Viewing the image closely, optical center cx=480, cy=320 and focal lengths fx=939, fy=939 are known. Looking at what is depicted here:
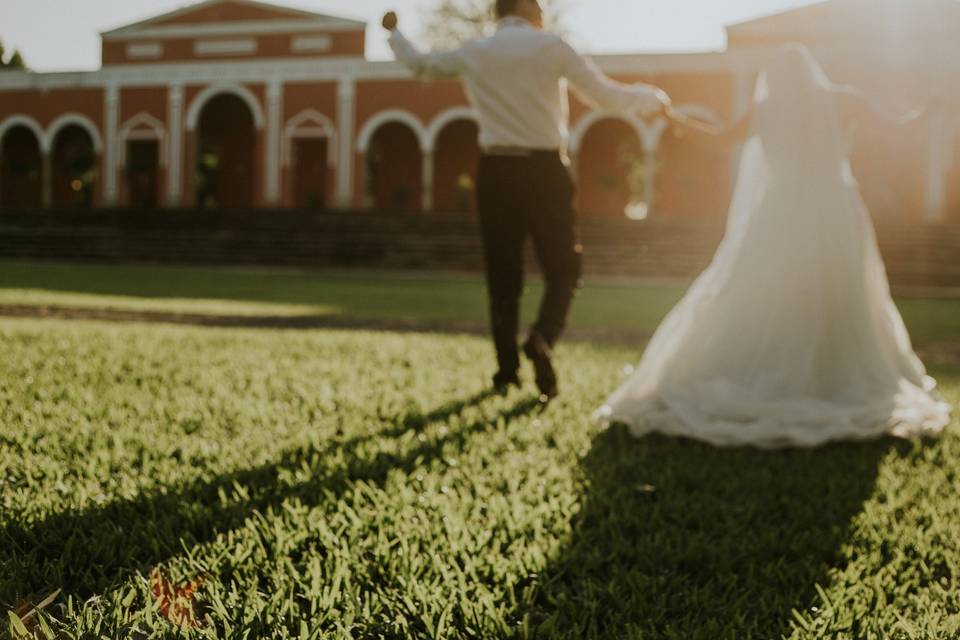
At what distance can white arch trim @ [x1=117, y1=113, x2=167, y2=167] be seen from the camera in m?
30.7

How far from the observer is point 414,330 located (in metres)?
7.91

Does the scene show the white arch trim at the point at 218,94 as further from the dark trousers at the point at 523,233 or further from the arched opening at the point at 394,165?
the dark trousers at the point at 523,233

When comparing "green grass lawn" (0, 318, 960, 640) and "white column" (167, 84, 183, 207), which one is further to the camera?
"white column" (167, 84, 183, 207)

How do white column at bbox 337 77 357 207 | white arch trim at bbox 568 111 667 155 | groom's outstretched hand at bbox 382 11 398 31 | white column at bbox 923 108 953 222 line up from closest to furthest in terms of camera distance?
groom's outstretched hand at bbox 382 11 398 31, white column at bbox 923 108 953 222, white arch trim at bbox 568 111 667 155, white column at bbox 337 77 357 207

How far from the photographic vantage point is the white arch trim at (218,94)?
29734mm

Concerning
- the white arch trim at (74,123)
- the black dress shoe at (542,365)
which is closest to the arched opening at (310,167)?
the white arch trim at (74,123)

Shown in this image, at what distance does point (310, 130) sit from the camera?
1158 inches

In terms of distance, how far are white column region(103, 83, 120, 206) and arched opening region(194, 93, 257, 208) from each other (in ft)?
8.99

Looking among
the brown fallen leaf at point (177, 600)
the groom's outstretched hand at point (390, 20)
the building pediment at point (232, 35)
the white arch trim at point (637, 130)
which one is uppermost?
the building pediment at point (232, 35)

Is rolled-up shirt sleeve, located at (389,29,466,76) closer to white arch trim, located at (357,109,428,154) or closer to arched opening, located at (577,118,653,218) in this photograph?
white arch trim, located at (357,109,428,154)

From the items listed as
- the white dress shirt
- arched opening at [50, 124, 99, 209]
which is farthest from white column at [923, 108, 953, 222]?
arched opening at [50, 124, 99, 209]

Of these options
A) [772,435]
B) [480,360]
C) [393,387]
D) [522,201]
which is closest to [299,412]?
[393,387]

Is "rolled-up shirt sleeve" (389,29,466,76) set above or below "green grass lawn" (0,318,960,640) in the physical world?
above

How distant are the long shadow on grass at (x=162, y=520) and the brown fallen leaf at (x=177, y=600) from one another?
8cm
